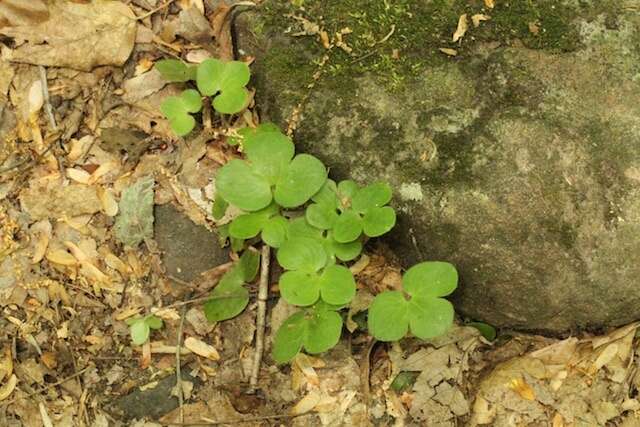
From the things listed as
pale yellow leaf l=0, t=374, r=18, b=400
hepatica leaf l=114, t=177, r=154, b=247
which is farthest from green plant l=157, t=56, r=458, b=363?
pale yellow leaf l=0, t=374, r=18, b=400

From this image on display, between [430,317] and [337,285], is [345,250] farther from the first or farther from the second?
[430,317]

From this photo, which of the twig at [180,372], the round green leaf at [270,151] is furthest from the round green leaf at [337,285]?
the twig at [180,372]

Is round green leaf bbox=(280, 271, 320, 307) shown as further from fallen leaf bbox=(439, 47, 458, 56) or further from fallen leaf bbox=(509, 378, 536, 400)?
fallen leaf bbox=(439, 47, 458, 56)

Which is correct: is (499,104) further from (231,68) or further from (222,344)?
(222,344)

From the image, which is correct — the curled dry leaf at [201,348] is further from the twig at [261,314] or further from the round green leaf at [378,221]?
the round green leaf at [378,221]

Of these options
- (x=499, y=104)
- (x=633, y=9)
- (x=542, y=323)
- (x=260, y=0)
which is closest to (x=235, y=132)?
(x=260, y=0)

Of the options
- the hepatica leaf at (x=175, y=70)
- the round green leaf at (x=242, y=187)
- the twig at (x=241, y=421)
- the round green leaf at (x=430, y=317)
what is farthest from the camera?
the hepatica leaf at (x=175, y=70)
